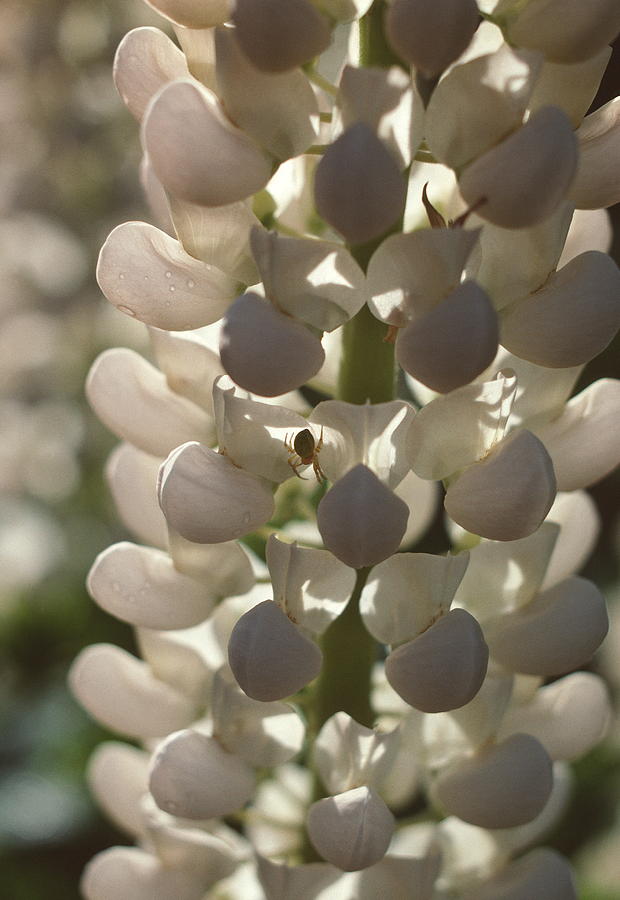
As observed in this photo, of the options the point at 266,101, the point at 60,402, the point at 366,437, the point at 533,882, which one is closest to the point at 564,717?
the point at 533,882

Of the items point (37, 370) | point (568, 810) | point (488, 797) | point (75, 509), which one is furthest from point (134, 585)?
point (37, 370)

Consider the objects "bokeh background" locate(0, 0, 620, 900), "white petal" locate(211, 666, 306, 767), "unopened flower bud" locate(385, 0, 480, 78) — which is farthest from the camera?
"bokeh background" locate(0, 0, 620, 900)

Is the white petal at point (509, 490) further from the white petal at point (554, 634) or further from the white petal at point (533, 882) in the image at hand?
the white petal at point (533, 882)

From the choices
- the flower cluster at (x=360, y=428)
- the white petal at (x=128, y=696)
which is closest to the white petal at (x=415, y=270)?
the flower cluster at (x=360, y=428)

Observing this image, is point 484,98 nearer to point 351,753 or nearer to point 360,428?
point 360,428

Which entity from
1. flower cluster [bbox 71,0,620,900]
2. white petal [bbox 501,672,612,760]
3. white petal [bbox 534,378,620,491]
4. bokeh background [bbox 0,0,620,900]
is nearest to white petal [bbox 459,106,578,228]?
flower cluster [bbox 71,0,620,900]

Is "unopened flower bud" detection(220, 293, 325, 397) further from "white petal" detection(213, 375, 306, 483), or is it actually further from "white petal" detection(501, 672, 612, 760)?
"white petal" detection(501, 672, 612, 760)

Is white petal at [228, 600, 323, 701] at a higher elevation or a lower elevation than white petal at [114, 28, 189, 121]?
lower
